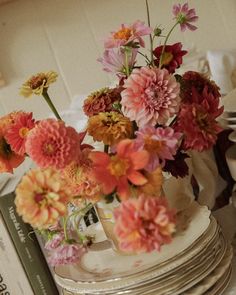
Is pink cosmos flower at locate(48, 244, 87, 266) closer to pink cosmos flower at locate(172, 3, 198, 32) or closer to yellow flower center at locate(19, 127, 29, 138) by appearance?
yellow flower center at locate(19, 127, 29, 138)

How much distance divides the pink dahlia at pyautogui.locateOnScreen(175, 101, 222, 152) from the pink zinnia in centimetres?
20

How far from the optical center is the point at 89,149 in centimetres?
67

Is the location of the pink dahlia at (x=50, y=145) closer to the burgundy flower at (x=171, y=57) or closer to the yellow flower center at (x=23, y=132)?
the yellow flower center at (x=23, y=132)

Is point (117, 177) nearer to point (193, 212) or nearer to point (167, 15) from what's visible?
point (193, 212)

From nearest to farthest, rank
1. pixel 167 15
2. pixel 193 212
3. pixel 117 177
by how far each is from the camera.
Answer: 1. pixel 117 177
2. pixel 193 212
3. pixel 167 15

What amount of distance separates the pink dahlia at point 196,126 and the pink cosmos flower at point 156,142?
0.04 m

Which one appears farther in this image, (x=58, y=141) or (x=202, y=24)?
(x=202, y=24)

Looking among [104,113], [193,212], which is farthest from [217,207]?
[104,113]

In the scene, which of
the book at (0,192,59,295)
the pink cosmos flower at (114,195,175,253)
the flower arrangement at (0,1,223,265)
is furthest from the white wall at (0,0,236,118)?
the pink cosmos flower at (114,195,175,253)

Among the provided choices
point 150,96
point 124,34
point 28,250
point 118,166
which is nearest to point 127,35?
point 124,34

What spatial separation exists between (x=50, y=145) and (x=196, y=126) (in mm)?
188

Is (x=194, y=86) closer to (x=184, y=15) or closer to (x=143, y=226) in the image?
(x=184, y=15)

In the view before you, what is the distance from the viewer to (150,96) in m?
0.62

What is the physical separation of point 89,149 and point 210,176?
39 centimetres
